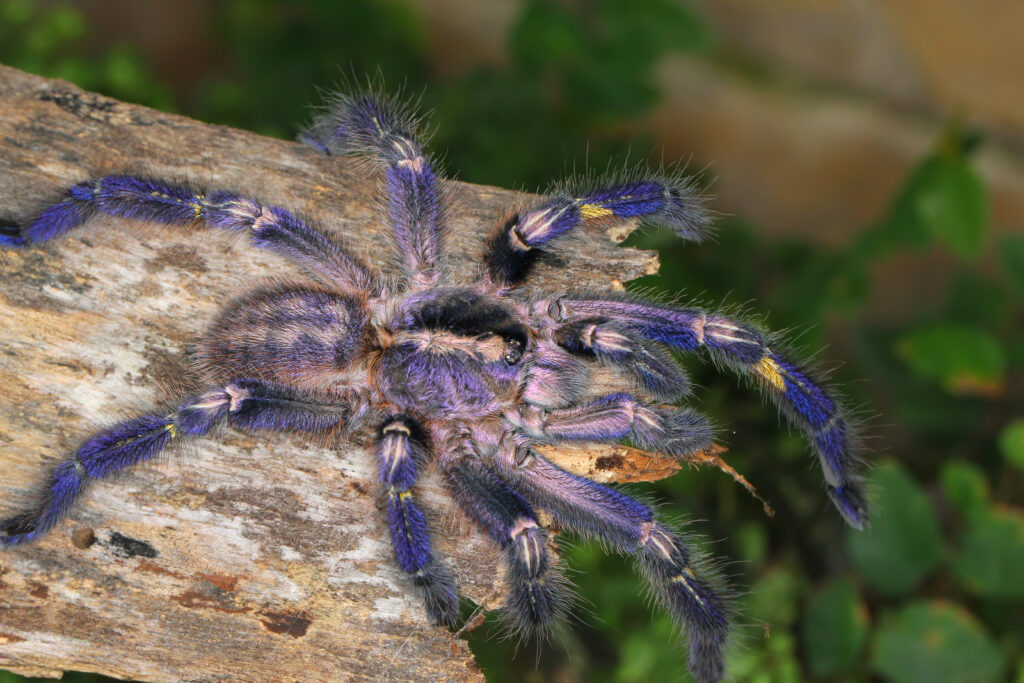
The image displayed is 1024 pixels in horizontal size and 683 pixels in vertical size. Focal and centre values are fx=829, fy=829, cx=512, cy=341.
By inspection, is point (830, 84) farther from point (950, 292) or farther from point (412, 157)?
point (412, 157)

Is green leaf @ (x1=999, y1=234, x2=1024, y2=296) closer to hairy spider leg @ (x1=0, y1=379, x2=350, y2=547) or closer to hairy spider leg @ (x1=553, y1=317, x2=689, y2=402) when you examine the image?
hairy spider leg @ (x1=553, y1=317, x2=689, y2=402)

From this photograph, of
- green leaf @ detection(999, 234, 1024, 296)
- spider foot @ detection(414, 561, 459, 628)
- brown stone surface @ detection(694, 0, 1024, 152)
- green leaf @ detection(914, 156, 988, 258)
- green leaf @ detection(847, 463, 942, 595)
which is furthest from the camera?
brown stone surface @ detection(694, 0, 1024, 152)

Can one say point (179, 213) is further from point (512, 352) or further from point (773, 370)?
point (773, 370)

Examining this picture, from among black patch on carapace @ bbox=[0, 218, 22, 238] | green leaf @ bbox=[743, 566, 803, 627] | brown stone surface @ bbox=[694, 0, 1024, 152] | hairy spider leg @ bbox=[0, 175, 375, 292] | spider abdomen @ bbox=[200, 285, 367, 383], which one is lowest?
green leaf @ bbox=[743, 566, 803, 627]

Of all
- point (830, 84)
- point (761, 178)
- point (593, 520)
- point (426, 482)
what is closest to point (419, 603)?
point (426, 482)

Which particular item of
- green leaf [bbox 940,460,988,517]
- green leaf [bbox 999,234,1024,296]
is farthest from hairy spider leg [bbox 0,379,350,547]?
green leaf [bbox 999,234,1024,296]

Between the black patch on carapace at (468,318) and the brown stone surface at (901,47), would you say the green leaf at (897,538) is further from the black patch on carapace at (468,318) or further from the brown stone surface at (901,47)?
the brown stone surface at (901,47)
